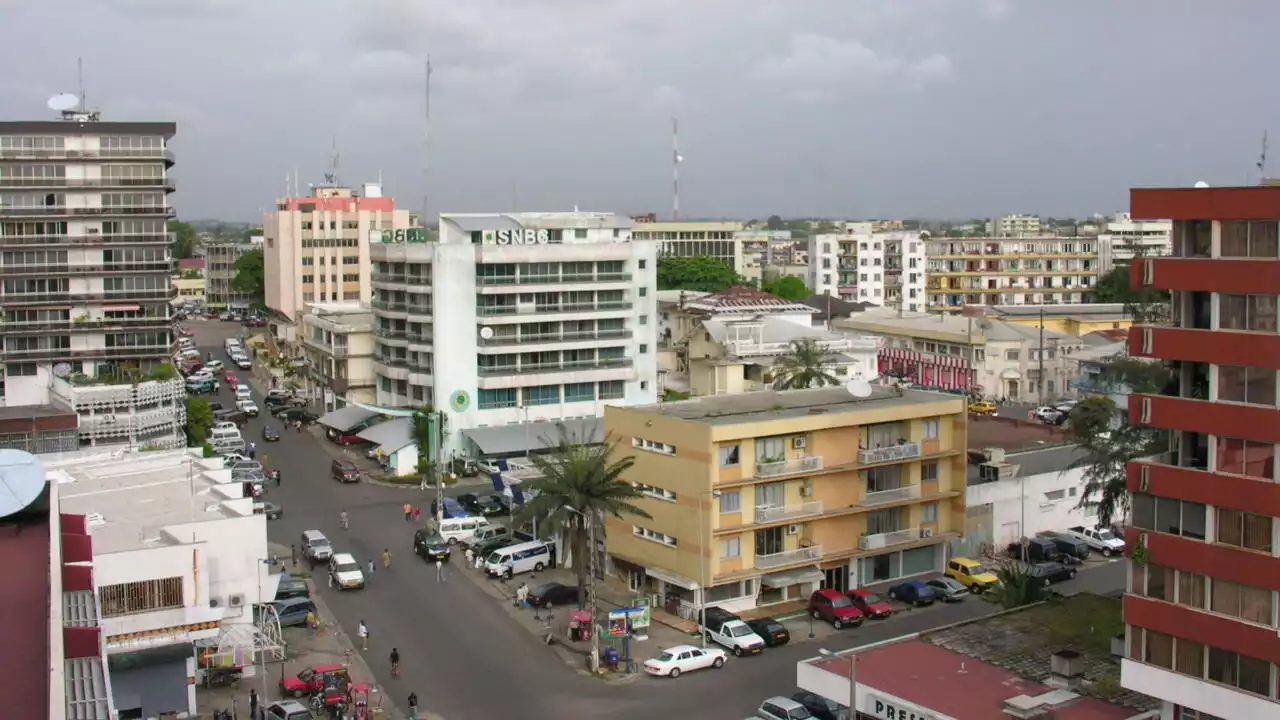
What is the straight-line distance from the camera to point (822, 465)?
36.5 metres

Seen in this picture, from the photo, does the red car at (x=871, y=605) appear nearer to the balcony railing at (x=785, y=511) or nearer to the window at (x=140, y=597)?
the balcony railing at (x=785, y=511)

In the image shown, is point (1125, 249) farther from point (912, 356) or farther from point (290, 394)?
point (290, 394)

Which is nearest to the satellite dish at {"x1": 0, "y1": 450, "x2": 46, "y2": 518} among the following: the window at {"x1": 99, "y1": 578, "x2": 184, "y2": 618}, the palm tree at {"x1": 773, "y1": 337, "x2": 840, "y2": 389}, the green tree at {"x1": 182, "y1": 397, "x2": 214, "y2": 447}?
the window at {"x1": 99, "y1": 578, "x2": 184, "y2": 618}

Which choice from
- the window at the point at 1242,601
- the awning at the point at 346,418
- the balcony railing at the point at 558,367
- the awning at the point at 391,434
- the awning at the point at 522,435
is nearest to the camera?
the window at the point at 1242,601

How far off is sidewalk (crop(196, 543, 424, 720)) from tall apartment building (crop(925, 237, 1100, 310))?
82529 millimetres

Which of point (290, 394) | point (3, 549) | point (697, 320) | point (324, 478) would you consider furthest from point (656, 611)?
point (290, 394)

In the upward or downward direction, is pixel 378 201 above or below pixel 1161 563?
above

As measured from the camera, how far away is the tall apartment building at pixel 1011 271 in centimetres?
10950

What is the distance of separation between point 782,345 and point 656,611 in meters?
32.5

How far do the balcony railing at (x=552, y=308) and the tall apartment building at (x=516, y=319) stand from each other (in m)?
0.05

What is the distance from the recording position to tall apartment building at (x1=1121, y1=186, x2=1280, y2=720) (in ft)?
68.1

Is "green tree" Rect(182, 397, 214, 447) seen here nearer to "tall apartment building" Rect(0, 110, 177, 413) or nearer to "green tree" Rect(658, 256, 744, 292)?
"tall apartment building" Rect(0, 110, 177, 413)

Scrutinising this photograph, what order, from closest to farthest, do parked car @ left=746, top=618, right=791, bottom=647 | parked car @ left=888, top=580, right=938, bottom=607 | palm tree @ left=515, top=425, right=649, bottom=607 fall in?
palm tree @ left=515, top=425, right=649, bottom=607, parked car @ left=746, top=618, right=791, bottom=647, parked car @ left=888, top=580, right=938, bottom=607

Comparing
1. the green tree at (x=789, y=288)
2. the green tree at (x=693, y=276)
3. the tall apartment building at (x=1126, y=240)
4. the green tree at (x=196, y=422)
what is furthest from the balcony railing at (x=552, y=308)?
the tall apartment building at (x=1126, y=240)
